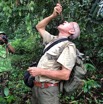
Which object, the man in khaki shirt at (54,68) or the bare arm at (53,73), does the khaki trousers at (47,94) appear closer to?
the man in khaki shirt at (54,68)

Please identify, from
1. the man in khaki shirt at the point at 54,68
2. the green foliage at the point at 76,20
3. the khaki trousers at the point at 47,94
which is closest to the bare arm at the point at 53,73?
the man in khaki shirt at the point at 54,68

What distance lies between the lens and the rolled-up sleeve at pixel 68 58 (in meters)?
3.50

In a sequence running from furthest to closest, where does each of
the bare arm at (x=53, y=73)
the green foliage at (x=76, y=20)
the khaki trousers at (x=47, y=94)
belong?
the green foliage at (x=76, y=20) < the khaki trousers at (x=47, y=94) < the bare arm at (x=53, y=73)

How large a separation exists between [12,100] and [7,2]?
203 cm

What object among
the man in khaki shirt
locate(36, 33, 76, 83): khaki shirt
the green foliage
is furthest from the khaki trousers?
the green foliage

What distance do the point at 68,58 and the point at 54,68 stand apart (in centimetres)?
25

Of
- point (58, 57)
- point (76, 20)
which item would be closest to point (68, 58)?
point (58, 57)

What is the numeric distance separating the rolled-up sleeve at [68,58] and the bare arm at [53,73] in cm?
6

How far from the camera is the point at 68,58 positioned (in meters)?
3.51

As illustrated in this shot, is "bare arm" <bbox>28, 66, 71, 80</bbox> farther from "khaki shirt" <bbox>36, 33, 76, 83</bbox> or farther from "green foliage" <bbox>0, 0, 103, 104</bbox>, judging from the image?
"green foliage" <bbox>0, 0, 103, 104</bbox>

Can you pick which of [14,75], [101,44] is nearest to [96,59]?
[101,44]

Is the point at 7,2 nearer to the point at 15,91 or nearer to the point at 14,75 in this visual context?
the point at 15,91

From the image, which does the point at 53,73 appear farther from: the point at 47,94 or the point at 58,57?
the point at 47,94

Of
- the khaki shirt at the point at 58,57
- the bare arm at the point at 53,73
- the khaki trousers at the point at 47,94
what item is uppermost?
the khaki shirt at the point at 58,57
